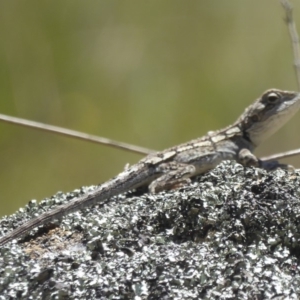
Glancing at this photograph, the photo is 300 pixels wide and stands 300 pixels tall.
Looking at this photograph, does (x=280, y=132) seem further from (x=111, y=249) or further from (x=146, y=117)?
(x=111, y=249)

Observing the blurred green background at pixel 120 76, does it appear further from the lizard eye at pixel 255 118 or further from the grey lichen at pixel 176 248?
the grey lichen at pixel 176 248

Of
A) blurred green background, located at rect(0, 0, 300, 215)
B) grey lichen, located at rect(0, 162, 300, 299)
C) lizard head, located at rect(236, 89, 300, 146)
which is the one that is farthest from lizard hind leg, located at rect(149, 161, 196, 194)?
blurred green background, located at rect(0, 0, 300, 215)

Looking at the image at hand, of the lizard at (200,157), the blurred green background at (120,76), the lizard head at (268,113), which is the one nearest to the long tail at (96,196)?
the lizard at (200,157)


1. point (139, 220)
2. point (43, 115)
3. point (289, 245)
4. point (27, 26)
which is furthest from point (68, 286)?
point (27, 26)

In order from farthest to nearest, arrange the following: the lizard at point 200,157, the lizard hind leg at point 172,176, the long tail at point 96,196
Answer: the lizard hind leg at point 172,176
the lizard at point 200,157
the long tail at point 96,196

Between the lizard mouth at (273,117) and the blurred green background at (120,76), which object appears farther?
the blurred green background at (120,76)

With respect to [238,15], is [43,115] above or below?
below
